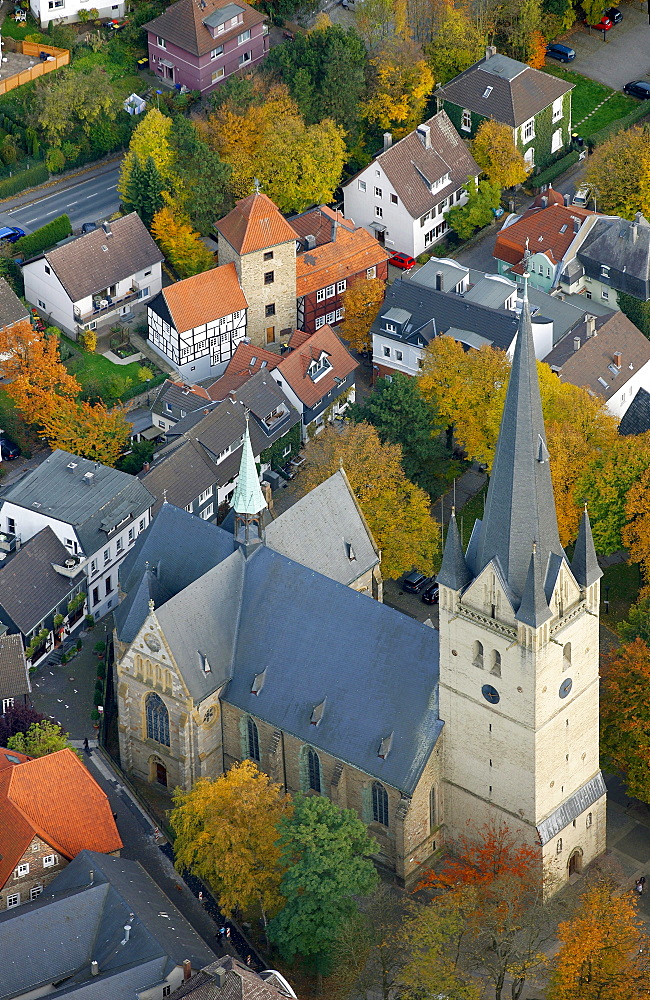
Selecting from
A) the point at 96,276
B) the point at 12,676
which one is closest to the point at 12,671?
the point at 12,676

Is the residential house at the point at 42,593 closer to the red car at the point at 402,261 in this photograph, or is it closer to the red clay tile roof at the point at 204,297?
the red clay tile roof at the point at 204,297

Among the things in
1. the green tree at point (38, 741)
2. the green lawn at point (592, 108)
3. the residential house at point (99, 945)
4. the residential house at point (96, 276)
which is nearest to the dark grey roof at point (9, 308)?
the residential house at point (96, 276)

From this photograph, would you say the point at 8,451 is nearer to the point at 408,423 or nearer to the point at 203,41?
the point at 408,423

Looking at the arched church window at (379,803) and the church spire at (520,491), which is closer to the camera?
the church spire at (520,491)

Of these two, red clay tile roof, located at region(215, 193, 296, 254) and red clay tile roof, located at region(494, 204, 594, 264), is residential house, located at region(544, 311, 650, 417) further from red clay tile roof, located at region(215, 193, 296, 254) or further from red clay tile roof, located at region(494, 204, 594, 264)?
red clay tile roof, located at region(215, 193, 296, 254)

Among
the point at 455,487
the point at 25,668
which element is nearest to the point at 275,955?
the point at 25,668

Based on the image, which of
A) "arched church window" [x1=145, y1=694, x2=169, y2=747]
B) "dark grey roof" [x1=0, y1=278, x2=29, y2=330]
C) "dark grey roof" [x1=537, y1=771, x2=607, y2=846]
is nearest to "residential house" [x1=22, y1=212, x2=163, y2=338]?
"dark grey roof" [x1=0, y1=278, x2=29, y2=330]
